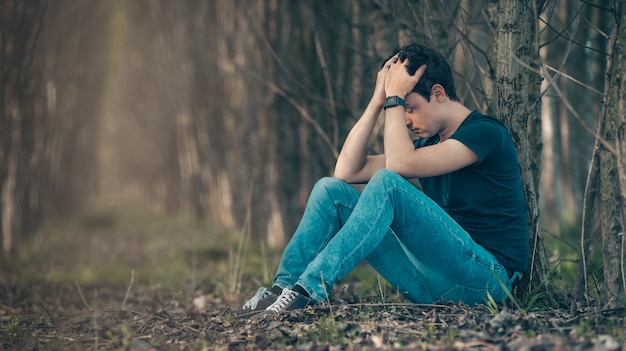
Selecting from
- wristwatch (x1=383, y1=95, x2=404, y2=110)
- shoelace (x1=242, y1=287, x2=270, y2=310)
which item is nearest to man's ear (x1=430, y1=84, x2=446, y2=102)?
wristwatch (x1=383, y1=95, x2=404, y2=110)

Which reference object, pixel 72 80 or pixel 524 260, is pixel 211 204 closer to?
pixel 72 80

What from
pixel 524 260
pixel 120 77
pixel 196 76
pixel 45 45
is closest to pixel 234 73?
pixel 196 76

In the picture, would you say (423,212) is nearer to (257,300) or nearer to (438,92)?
(438,92)

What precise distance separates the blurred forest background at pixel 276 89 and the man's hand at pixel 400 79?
1.85 ft

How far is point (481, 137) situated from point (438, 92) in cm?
41

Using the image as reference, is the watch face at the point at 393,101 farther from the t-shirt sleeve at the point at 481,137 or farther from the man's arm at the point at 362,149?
the t-shirt sleeve at the point at 481,137

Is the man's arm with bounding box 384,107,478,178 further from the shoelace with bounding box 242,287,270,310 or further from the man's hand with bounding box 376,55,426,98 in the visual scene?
the shoelace with bounding box 242,287,270,310

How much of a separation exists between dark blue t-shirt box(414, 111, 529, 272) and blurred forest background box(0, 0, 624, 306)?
337 millimetres

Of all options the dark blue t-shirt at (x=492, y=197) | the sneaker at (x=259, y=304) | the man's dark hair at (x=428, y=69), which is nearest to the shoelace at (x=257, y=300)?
the sneaker at (x=259, y=304)

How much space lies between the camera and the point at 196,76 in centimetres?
1182

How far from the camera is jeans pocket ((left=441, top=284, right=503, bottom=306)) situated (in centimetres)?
381

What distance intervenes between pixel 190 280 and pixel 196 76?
561 cm

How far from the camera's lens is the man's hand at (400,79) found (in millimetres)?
3812

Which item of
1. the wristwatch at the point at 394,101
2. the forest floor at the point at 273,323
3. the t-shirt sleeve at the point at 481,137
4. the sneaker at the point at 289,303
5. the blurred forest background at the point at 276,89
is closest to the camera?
the forest floor at the point at 273,323
